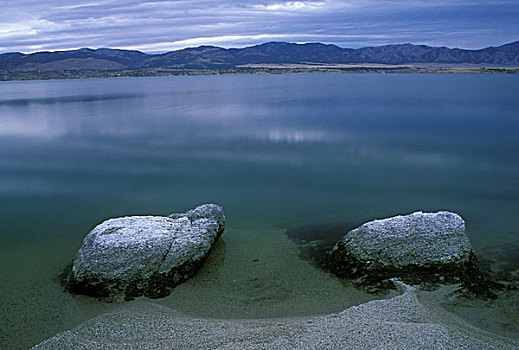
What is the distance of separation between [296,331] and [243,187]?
28.5ft

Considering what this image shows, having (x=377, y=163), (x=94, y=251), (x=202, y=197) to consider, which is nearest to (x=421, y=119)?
(x=377, y=163)

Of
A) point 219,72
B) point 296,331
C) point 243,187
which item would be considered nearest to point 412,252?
point 296,331

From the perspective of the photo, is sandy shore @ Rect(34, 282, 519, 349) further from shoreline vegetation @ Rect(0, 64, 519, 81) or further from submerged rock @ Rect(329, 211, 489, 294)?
shoreline vegetation @ Rect(0, 64, 519, 81)

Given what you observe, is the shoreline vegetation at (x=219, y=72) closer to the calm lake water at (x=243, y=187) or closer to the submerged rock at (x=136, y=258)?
the calm lake water at (x=243, y=187)

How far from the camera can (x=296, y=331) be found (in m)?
6.34

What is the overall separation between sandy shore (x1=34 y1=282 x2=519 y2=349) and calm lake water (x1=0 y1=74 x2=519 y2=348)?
0.49 metres

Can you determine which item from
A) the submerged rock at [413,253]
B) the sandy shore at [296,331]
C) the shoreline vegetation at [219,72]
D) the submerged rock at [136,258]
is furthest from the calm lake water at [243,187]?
the shoreline vegetation at [219,72]

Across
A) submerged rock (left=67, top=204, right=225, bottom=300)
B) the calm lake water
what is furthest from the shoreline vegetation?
submerged rock (left=67, top=204, right=225, bottom=300)

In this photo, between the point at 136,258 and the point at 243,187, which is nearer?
the point at 136,258

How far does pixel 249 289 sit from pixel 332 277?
1700 millimetres

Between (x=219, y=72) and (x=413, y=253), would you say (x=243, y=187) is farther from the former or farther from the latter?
(x=219, y=72)

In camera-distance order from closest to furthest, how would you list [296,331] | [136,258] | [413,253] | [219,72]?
[296,331]
[136,258]
[413,253]
[219,72]

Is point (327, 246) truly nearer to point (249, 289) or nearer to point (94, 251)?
point (249, 289)

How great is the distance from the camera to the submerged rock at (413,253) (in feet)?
26.8
